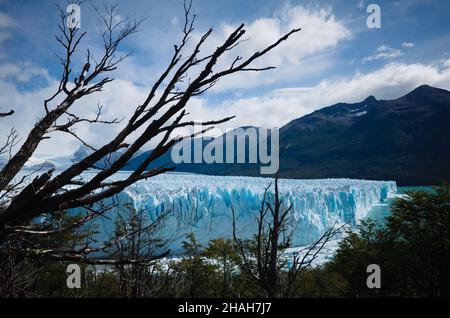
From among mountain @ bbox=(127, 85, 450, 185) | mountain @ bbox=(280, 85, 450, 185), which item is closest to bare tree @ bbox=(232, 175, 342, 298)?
mountain @ bbox=(280, 85, 450, 185)

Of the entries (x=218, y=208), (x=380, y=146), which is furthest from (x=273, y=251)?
(x=380, y=146)

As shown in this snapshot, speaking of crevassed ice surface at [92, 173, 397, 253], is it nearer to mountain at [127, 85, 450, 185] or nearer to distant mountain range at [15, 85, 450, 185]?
distant mountain range at [15, 85, 450, 185]

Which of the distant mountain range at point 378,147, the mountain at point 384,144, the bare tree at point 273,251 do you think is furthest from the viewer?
the distant mountain range at point 378,147

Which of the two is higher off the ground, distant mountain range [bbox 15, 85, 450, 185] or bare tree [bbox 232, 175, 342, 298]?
distant mountain range [bbox 15, 85, 450, 185]

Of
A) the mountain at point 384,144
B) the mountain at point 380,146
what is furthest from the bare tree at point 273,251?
the mountain at point 380,146

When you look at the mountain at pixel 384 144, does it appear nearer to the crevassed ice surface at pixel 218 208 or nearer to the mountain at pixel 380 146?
the mountain at pixel 380 146

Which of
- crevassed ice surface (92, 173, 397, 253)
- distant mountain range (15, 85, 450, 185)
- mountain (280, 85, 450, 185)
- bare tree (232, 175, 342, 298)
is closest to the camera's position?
bare tree (232, 175, 342, 298)

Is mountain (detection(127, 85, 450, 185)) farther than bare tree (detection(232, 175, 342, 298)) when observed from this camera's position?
Yes

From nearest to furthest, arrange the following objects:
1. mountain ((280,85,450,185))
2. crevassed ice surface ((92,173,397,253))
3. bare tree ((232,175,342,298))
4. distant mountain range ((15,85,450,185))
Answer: bare tree ((232,175,342,298)), crevassed ice surface ((92,173,397,253)), mountain ((280,85,450,185)), distant mountain range ((15,85,450,185))
